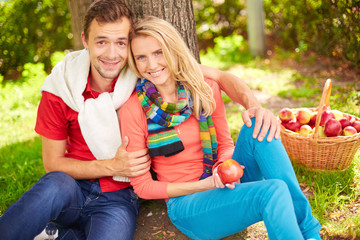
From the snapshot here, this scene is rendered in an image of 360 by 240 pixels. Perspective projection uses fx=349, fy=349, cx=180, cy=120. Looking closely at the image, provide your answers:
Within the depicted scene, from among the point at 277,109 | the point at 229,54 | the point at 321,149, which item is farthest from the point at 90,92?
the point at 229,54

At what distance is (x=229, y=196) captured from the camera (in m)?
2.17

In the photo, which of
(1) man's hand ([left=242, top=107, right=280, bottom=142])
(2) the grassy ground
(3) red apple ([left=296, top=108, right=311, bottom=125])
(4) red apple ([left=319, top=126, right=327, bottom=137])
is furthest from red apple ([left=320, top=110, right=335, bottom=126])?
(1) man's hand ([left=242, top=107, right=280, bottom=142])

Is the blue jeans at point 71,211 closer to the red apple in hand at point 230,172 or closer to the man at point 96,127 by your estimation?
the man at point 96,127

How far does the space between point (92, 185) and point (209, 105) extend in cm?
108

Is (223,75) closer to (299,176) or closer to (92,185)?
(299,176)

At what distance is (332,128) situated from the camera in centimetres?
292

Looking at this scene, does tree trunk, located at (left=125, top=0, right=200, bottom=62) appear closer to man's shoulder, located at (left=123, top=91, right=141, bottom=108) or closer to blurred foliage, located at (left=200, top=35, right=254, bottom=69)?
man's shoulder, located at (left=123, top=91, right=141, bottom=108)

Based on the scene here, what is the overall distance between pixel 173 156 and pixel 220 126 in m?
0.47

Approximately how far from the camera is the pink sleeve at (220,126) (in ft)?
8.83

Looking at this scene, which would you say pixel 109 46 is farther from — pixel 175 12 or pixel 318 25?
pixel 318 25

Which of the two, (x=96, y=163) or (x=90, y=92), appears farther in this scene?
(x=90, y=92)

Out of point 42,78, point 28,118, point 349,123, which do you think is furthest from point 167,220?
point 42,78

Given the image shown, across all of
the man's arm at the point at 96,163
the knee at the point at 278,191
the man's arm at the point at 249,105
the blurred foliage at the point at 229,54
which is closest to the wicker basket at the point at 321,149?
the man's arm at the point at 249,105

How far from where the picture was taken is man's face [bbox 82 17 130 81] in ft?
8.31
